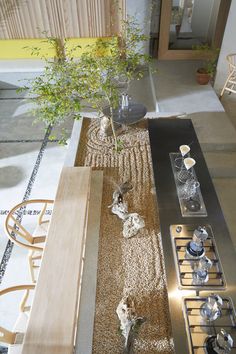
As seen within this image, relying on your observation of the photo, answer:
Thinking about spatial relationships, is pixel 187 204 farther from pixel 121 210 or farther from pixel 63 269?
pixel 63 269

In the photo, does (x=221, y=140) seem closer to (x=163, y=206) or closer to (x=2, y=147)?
(x=163, y=206)

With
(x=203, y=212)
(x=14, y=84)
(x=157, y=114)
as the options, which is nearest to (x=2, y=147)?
(x=14, y=84)

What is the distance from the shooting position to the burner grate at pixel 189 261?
1.82 metres

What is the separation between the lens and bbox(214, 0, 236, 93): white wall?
14.3ft

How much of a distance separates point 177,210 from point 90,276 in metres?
0.88

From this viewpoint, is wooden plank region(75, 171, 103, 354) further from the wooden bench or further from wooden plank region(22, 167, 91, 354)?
wooden plank region(22, 167, 91, 354)

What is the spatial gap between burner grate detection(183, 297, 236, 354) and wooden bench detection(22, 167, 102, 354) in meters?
0.70

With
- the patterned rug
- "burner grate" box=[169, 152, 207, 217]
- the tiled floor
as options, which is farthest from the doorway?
"burner grate" box=[169, 152, 207, 217]

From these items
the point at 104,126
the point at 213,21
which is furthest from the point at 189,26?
the point at 104,126

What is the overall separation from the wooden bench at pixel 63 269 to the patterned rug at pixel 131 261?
0.17m

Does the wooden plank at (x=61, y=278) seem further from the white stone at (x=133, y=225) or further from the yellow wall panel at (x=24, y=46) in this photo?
the yellow wall panel at (x=24, y=46)

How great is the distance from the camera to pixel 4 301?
104 inches

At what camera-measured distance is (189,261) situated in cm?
194

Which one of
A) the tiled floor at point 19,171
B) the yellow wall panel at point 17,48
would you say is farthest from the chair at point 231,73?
the yellow wall panel at point 17,48
